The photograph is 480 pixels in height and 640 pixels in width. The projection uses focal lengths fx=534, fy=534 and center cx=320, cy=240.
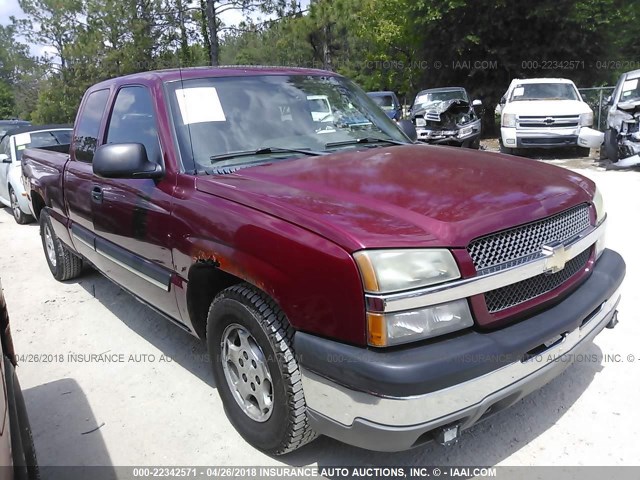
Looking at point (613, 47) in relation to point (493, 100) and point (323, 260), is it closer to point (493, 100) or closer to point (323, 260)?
point (493, 100)

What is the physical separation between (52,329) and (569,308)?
396 centimetres

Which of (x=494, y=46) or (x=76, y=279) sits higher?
(x=494, y=46)

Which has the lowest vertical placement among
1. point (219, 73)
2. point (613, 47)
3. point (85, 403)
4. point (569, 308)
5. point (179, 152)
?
point (85, 403)

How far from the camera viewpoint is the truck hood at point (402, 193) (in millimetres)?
2086

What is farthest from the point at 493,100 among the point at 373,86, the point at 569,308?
the point at 569,308

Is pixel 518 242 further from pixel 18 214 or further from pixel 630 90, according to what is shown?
pixel 630 90

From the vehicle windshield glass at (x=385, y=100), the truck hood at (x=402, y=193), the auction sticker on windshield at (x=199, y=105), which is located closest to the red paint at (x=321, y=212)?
the truck hood at (x=402, y=193)

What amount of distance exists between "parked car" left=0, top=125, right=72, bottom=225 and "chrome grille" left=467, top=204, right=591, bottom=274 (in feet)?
27.1

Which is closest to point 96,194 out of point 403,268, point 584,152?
point 403,268

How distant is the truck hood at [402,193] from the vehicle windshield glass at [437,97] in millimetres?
12995

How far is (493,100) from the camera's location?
19.7 meters

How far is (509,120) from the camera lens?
12.4 meters

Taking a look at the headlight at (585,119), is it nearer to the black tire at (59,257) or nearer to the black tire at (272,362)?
the black tire at (59,257)

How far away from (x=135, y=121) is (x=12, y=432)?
2.18 m
